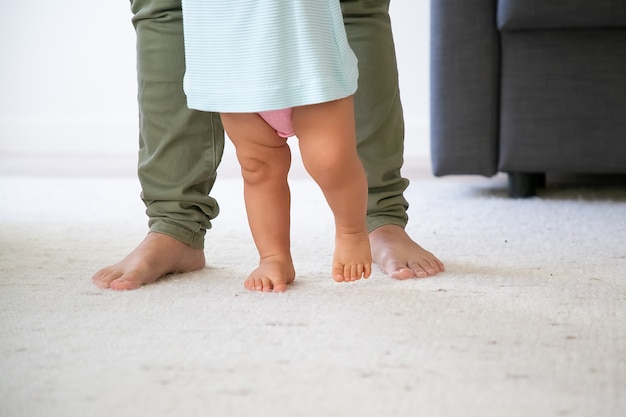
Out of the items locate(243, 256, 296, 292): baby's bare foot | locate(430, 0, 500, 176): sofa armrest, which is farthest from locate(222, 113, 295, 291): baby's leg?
locate(430, 0, 500, 176): sofa armrest

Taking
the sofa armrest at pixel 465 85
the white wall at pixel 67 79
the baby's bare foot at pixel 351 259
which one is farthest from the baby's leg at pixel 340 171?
the white wall at pixel 67 79

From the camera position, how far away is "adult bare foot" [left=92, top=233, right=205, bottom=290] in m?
1.06

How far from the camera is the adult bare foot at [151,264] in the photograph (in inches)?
41.8

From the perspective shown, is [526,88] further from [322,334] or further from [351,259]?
[322,334]

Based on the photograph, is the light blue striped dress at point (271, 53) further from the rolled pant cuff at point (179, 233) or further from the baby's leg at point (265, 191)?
the rolled pant cuff at point (179, 233)

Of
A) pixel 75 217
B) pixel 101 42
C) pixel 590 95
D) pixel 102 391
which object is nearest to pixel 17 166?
pixel 101 42

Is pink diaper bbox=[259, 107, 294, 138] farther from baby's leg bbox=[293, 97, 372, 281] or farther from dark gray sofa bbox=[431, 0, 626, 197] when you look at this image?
dark gray sofa bbox=[431, 0, 626, 197]

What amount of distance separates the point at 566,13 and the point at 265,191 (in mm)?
890

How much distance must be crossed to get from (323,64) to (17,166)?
1798 mm

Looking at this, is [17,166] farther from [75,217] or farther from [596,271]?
[596,271]

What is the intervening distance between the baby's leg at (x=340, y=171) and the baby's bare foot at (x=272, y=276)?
6 cm

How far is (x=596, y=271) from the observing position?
3.67 ft

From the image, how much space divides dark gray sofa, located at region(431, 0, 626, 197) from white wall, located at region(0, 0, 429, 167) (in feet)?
4.31

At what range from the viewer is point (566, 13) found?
5.44 feet
